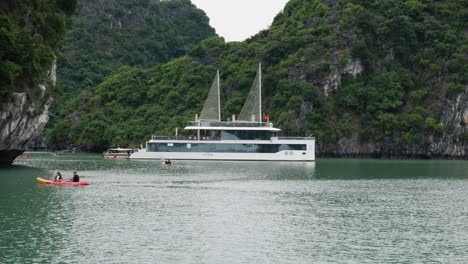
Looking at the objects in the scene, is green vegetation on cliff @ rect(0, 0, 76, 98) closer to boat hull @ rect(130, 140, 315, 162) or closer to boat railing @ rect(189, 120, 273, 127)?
boat hull @ rect(130, 140, 315, 162)

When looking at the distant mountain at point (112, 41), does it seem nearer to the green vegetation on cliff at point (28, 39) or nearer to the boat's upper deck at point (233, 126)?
the boat's upper deck at point (233, 126)

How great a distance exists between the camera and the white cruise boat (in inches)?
3612

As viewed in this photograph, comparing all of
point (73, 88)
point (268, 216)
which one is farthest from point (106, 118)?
point (268, 216)

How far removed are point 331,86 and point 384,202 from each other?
81693 mm

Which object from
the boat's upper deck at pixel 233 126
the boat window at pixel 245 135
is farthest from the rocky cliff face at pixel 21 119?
the boat window at pixel 245 135

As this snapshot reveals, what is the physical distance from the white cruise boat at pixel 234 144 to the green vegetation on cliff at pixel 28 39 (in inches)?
1114

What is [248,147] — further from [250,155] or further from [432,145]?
[432,145]

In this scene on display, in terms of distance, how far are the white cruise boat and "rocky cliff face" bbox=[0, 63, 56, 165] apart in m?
25.4

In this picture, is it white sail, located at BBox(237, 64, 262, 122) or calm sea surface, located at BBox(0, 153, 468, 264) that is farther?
white sail, located at BBox(237, 64, 262, 122)

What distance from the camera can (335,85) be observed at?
120 metres

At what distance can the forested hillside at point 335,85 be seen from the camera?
113m

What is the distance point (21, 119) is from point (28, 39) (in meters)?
8.77

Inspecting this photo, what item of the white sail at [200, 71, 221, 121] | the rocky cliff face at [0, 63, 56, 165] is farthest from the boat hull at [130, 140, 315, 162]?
the rocky cliff face at [0, 63, 56, 165]

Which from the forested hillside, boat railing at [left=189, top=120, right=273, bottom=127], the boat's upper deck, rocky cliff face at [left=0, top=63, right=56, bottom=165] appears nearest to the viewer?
rocky cliff face at [left=0, top=63, right=56, bottom=165]
